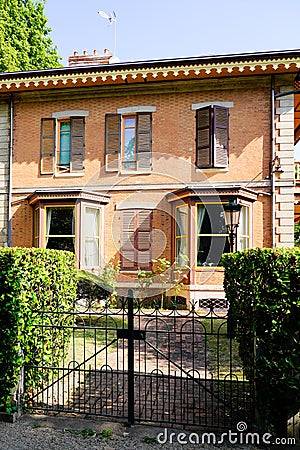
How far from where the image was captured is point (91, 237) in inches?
511

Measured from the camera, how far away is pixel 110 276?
40.9 ft

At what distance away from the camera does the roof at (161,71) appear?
38.3 feet

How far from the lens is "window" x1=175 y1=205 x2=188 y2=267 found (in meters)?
12.3

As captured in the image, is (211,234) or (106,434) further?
(211,234)

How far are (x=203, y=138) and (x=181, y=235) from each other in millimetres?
3006

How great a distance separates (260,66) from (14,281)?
32.8 ft

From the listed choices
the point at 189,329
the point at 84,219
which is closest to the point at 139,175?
the point at 84,219

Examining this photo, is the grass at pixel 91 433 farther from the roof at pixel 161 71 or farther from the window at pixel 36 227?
the roof at pixel 161 71

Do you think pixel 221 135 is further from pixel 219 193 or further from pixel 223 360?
pixel 223 360

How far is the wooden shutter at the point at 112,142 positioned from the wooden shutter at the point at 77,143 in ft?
2.71

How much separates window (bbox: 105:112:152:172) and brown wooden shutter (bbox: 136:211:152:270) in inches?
59.9

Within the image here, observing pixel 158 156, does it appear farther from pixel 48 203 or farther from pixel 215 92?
Answer: pixel 48 203

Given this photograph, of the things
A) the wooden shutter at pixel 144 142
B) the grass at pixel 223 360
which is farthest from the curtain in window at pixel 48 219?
the grass at pixel 223 360

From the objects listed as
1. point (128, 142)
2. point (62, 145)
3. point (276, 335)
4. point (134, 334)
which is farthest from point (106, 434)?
point (62, 145)
